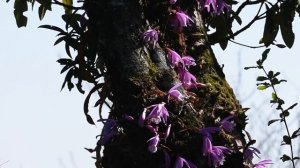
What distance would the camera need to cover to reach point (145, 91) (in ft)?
5.32

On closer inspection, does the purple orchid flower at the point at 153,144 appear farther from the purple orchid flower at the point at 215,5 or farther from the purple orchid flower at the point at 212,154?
the purple orchid flower at the point at 215,5

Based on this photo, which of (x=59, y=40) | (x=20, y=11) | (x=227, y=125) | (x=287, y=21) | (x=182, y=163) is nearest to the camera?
(x=182, y=163)

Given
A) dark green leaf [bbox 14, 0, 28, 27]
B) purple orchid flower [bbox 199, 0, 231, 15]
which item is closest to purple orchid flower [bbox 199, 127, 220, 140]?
purple orchid flower [bbox 199, 0, 231, 15]

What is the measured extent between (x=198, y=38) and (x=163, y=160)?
44 centimetres

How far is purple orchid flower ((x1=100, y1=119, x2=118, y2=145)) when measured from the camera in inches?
66.8

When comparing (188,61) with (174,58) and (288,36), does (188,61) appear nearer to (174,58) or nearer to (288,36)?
(174,58)

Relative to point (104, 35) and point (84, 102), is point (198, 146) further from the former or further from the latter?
point (84, 102)

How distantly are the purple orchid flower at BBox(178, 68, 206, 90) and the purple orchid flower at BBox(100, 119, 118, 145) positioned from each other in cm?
23

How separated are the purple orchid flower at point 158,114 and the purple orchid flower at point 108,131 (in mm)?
155

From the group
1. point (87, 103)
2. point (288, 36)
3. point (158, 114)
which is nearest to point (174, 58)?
point (158, 114)

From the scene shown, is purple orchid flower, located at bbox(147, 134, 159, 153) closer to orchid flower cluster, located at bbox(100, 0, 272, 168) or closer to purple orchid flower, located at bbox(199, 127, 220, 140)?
orchid flower cluster, located at bbox(100, 0, 272, 168)

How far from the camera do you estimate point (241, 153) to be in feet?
5.38

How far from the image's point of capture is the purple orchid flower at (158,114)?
61.8 inches

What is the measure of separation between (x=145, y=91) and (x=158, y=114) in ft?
0.29
